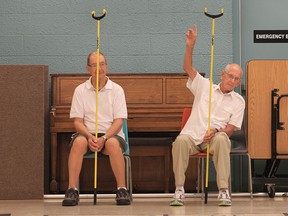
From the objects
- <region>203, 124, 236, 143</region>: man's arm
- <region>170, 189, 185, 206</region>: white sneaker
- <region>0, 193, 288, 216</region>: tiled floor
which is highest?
<region>203, 124, 236, 143</region>: man's arm

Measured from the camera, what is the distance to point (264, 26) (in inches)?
267

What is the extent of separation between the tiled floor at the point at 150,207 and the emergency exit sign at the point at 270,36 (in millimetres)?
1563

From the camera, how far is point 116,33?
265 inches

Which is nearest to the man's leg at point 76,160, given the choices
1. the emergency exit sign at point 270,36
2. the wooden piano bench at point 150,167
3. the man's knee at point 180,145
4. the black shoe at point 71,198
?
the black shoe at point 71,198

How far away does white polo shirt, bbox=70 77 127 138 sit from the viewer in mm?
5441

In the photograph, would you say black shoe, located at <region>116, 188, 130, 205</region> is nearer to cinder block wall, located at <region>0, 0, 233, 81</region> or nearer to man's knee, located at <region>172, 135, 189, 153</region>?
man's knee, located at <region>172, 135, 189, 153</region>

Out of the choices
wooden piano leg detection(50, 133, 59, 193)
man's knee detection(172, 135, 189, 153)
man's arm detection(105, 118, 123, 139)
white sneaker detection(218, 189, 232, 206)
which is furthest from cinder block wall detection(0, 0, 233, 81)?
white sneaker detection(218, 189, 232, 206)

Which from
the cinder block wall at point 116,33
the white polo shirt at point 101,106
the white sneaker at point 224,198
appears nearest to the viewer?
the white sneaker at point 224,198

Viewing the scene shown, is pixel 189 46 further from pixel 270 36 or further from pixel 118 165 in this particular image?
pixel 270 36

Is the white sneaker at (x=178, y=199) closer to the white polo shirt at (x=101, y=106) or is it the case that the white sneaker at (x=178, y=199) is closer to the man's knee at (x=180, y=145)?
the man's knee at (x=180, y=145)

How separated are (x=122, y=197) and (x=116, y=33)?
1.96m

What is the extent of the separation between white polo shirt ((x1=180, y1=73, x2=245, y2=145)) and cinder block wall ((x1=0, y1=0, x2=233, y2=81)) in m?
1.13

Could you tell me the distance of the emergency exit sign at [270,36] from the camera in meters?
6.75

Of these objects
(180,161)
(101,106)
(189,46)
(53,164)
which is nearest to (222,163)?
(180,161)
